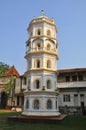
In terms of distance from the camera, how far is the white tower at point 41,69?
19797 millimetres

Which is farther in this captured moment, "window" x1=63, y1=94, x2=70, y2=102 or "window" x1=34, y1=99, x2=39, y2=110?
"window" x1=63, y1=94, x2=70, y2=102

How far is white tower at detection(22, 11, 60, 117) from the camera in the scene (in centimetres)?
1980

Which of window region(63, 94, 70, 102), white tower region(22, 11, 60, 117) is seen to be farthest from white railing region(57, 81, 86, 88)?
white tower region(22, 11, 60, 117)

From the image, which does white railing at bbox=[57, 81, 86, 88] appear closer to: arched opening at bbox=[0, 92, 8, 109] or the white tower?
the white tower

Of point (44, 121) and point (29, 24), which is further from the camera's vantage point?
point (29, 24)

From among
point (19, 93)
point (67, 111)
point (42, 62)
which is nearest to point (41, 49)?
point (42, 62)

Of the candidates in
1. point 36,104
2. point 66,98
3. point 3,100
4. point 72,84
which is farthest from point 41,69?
point 3,100

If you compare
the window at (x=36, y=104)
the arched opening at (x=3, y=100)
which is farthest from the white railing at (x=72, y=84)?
the arched opening at (x=3, y=100)

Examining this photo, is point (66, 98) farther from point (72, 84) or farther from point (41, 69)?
point (41, 69)

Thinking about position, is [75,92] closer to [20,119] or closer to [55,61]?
[55,61]

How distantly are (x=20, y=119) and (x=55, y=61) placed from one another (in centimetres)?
832

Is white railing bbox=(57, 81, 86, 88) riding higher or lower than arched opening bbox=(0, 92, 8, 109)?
higher

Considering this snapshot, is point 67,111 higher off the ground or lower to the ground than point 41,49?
lower

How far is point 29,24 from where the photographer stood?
2361 centimetres
